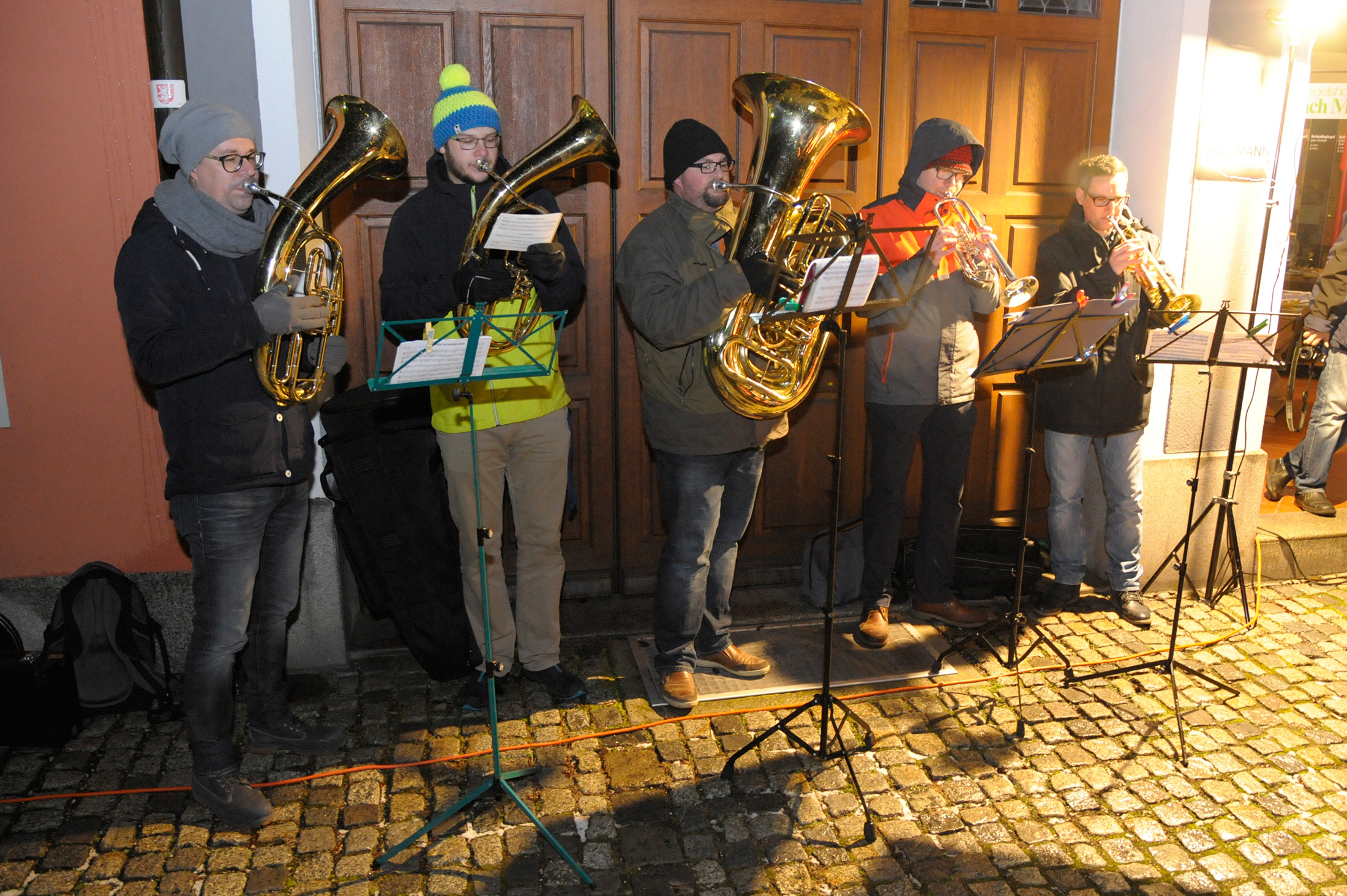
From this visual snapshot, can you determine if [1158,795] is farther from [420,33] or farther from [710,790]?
[420,33]

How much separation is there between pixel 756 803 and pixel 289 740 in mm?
1823

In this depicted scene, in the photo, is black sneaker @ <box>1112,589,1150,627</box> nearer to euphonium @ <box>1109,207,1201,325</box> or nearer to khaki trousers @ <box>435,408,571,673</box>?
euphonium @ <box>1109,207,1201,325</box>

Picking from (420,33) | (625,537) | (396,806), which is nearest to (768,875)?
(396,806)

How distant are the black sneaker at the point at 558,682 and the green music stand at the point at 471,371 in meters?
0.31

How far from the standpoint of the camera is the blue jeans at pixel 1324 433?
247 inches

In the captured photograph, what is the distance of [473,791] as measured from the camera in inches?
130

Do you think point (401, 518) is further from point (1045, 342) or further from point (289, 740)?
point (1045, 342)

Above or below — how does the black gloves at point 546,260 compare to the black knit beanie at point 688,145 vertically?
below

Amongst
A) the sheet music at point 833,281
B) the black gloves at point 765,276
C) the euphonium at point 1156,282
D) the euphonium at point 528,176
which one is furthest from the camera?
the euphonium at point 1156,282

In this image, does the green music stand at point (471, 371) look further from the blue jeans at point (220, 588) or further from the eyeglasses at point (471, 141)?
the blue jeans at point (220, 588)

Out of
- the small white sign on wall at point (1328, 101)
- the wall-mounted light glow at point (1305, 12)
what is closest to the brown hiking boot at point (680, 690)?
the wall-mounted light glow at point (1305, 12)

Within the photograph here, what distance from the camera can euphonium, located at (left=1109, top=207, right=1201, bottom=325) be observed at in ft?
14.5

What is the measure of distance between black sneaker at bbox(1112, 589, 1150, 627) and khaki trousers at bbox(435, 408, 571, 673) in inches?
114

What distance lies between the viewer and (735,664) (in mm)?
4336
